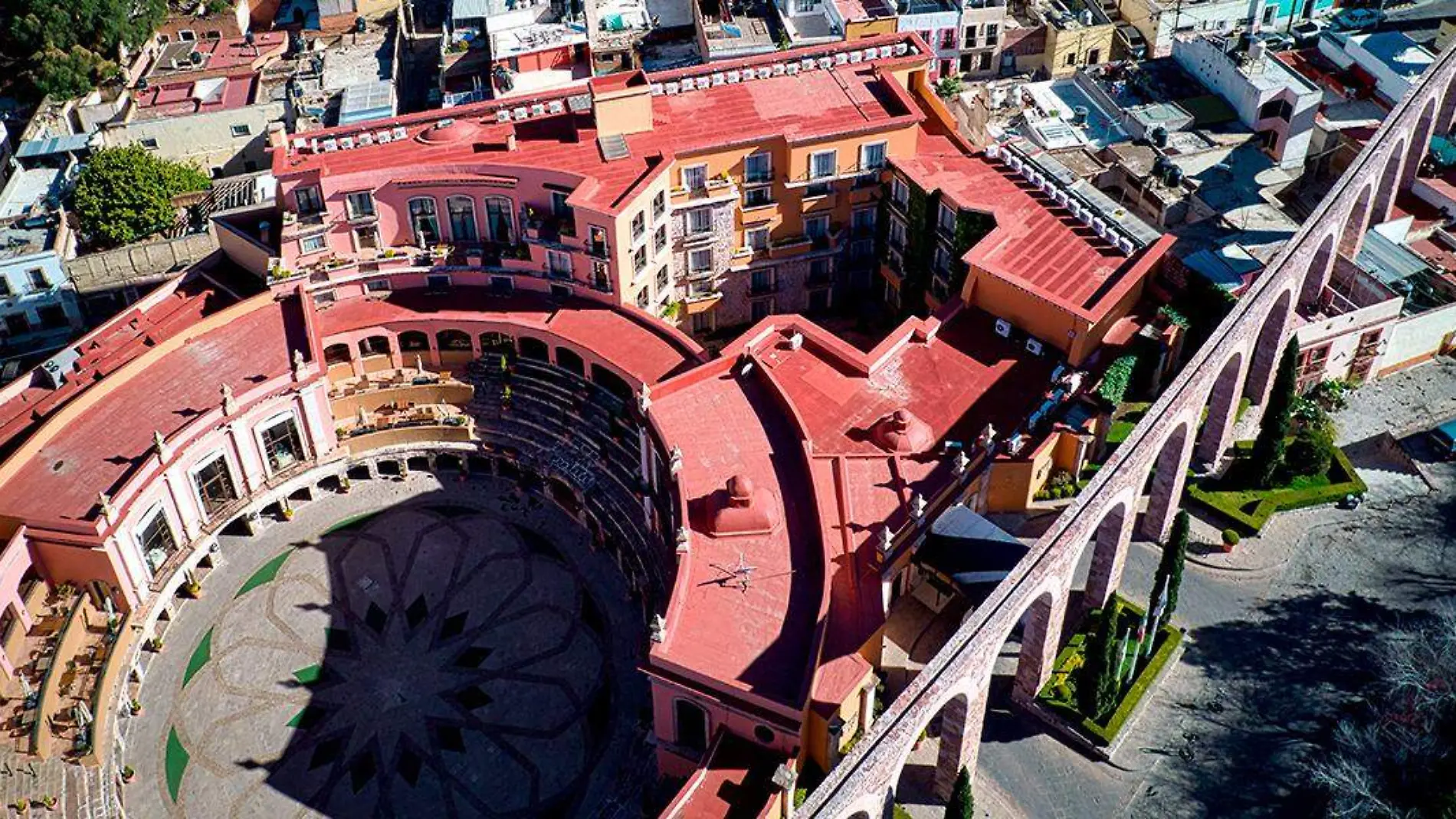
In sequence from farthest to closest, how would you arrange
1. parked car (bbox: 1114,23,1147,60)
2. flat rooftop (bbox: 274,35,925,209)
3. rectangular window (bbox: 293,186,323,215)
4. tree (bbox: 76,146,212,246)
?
parked car (bbox: 1114,23,1147,60)
tree (bbox: 76,146,212,246)
flat rooftop (bbox: 274,35,925,209)
rectangular window (bbox: 293,186,323,215)

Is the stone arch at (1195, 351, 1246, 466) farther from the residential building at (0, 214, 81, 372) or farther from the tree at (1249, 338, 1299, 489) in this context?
the residential building at (0, 214, 81, 372)

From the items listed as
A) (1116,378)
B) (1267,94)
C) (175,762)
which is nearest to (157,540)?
(175,762)

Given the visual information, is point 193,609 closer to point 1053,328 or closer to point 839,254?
point 839,254

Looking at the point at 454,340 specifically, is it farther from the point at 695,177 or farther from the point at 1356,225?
the point at 1356,225

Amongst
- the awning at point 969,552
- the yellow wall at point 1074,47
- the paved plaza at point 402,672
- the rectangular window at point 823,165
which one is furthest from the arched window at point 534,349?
the yellow wall at point 1074,47

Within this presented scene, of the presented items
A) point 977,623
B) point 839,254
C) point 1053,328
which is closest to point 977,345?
point 1053,328

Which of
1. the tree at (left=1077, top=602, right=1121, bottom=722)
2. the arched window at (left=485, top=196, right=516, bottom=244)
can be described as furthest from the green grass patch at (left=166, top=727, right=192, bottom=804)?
the tree at (left=1077, top=602, right=1121, bottom=722)
